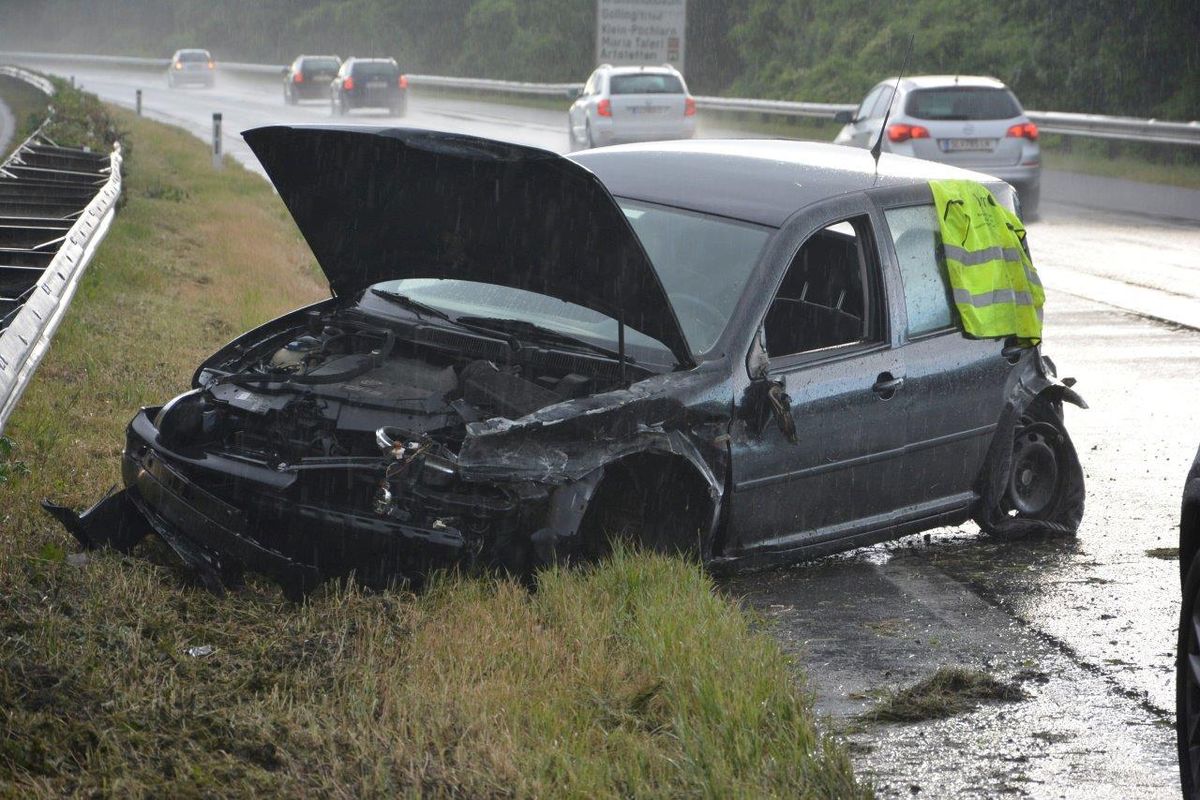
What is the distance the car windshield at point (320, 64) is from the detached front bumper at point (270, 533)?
4873 cm

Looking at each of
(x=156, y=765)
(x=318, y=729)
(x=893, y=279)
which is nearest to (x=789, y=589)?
(x=893, y=279)

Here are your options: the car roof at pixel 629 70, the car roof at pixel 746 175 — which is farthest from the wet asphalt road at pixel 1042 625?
the car roof at pixel 629 70

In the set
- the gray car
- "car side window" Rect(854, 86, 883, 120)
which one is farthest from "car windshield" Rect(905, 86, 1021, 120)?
"car side window" Rect(854, 86, 883, 120)

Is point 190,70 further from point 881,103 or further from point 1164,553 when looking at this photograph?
point 1164,553

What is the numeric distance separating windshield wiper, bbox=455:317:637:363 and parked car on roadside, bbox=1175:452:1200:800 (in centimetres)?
216

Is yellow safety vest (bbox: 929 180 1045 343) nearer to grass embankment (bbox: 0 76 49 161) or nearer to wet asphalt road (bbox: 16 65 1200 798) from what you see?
wet asphalt road (bbox: 16 65 1200 798)

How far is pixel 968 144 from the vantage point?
66.4 ft

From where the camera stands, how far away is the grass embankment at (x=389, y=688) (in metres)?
4.00

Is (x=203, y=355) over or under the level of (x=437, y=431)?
under

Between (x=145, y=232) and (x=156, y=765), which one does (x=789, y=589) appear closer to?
(x=156, y=765)

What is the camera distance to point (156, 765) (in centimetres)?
402

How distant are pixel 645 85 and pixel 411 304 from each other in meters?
25.1

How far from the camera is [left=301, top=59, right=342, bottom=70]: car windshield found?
5240 cm

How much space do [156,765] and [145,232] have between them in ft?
42.8
